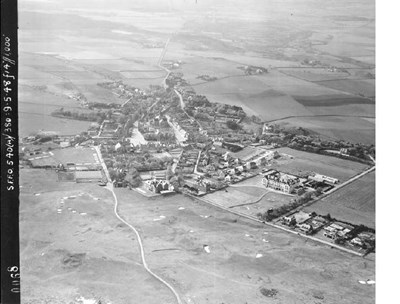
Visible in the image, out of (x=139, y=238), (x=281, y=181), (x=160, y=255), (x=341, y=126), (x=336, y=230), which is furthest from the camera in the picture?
(x=341, y=126)

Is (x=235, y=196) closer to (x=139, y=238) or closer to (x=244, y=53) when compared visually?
(x=139, y=238)

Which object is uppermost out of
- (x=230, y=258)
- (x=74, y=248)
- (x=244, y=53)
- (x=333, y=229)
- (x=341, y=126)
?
(x=244, y=53)

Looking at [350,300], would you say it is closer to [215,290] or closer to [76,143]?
[215,290]

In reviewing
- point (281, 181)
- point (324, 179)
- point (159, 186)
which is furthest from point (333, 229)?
point (159, 186)

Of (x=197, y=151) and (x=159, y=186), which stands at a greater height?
(x=197, y=151)

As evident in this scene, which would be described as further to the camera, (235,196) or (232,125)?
(232,125)

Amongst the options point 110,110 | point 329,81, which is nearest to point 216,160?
point 110,110

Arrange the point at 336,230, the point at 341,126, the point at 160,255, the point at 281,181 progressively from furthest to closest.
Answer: the point at 341,126 → the point at 281,181 → the point at 336,230 → the point at 160,255
